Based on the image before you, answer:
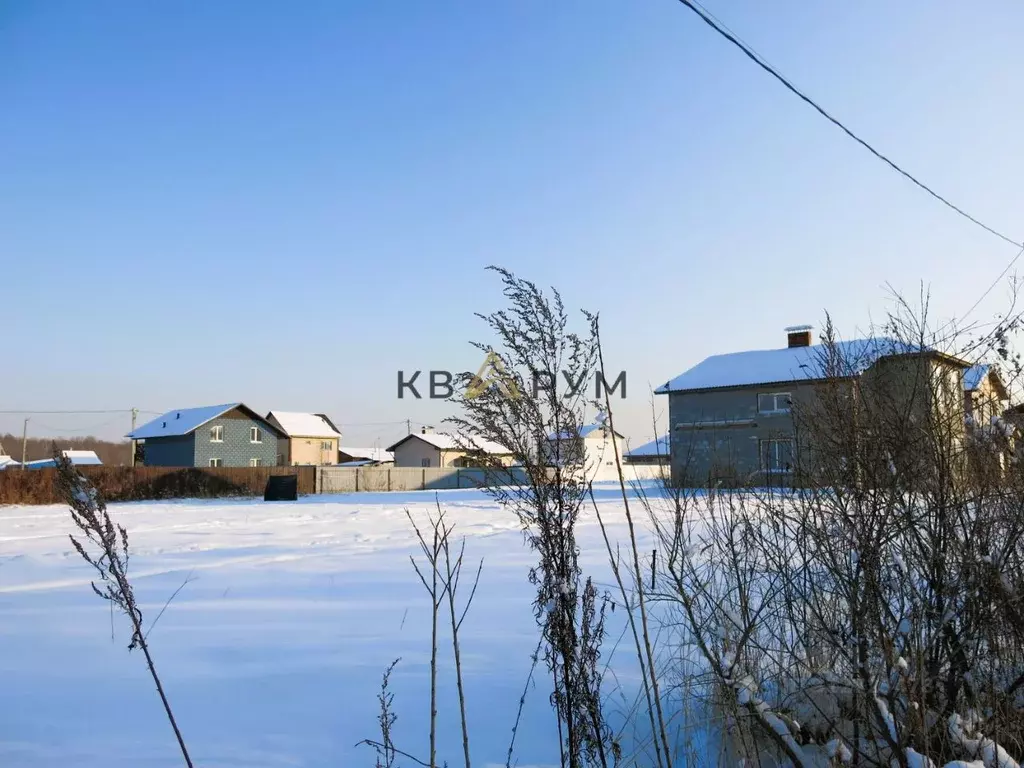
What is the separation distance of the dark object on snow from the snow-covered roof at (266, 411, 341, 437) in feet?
73.4

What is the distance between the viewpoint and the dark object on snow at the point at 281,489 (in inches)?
1036

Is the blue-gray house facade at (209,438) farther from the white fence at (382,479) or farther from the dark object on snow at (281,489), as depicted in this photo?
the dark object on snow at (281,489)

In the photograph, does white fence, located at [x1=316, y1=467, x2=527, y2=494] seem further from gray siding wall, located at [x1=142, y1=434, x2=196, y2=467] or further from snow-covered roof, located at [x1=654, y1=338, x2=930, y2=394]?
gray siding wall, located at [x1=142, y1=434, x2=196, y2=467]

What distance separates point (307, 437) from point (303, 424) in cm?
139

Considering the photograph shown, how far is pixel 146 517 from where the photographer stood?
17.8 m

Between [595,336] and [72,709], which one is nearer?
[595,336]

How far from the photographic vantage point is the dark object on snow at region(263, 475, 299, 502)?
26.3 meters

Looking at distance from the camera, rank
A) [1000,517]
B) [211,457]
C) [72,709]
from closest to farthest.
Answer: [1000,517], [72,709], [211,457]

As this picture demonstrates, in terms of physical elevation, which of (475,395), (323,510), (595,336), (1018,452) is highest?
(595,336)

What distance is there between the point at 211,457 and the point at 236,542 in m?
32.3

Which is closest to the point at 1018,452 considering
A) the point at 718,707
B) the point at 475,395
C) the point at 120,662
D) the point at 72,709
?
the point at 718,707

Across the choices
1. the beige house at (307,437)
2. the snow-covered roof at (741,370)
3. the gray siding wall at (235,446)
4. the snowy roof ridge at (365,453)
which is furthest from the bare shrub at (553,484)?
the snowy roof ridge at (365,453)

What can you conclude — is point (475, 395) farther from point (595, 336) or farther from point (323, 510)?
Answer: point (323, 510)

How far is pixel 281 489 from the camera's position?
87.0 feet
